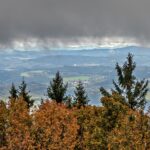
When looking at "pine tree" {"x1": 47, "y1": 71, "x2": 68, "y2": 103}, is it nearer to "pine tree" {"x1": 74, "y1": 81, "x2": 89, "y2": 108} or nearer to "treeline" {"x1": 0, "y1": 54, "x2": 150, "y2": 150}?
"pine tree" {"x1": 74, "y1": 81, "x2": 89, "y2": 108}

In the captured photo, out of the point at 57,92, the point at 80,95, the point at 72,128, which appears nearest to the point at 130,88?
the point at 57,92

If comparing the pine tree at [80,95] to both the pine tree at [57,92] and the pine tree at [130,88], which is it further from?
the pine tree at [130,88]

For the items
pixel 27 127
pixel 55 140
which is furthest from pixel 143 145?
pixel 27 127

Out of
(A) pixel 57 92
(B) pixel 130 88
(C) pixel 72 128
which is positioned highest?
(B) pixel 130 88

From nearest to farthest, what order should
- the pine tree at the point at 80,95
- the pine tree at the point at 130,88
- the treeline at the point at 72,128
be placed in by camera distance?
1. the treeline at the point at 72,128
2. the pine tree at the point at 130,88
3. the pine tree at the point at 80,95

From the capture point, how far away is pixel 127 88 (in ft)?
210

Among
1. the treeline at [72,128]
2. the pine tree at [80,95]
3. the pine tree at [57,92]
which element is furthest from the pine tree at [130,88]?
the pine tree at [80,95]

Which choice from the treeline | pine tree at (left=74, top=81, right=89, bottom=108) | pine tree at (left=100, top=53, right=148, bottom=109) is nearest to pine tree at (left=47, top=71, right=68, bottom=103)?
pine tree at (left=74, top=81, right=89, bottom=108)

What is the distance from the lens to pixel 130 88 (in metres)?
64.0

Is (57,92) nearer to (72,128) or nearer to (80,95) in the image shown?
(80,95)

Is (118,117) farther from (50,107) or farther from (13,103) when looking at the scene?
(13,103)

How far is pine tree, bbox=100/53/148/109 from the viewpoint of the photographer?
62469mm

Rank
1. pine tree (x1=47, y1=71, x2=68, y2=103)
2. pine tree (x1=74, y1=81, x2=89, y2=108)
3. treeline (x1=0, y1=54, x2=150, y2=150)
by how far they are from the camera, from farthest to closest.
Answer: pine tree (x1=74, y1=81, x2=89, y2=108), pine tree (x1=47, y1=71, x2=68, y2=103), treeline (x1=0, y1=54, x2=150, y2=150)

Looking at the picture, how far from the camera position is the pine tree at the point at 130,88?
62469mm
